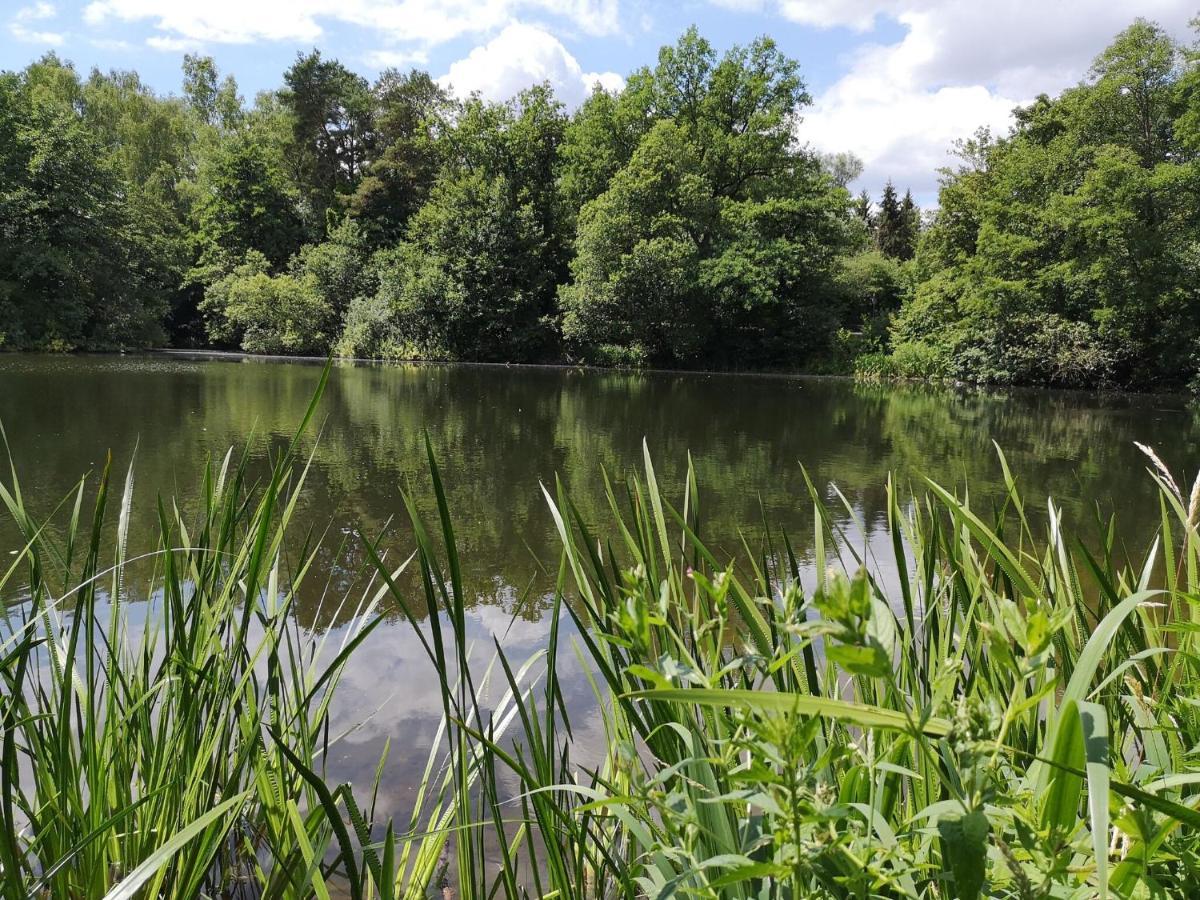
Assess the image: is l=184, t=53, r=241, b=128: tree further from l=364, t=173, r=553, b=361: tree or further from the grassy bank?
the grassy bank

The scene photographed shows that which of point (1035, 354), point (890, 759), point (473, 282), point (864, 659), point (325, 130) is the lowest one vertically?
point (890, 759)

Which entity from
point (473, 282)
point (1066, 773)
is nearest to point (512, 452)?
point (1066, 773)

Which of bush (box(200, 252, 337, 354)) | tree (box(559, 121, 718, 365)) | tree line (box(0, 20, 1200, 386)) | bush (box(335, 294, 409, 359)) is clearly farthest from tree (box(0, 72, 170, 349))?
tree (box(559, 121, 718, 365))

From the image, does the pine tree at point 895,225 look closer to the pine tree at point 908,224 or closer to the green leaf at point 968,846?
→ the pine tree at point 908,224

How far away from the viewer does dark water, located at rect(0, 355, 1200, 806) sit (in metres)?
3.36

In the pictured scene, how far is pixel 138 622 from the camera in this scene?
10.5 ft

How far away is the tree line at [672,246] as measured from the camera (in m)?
17.6

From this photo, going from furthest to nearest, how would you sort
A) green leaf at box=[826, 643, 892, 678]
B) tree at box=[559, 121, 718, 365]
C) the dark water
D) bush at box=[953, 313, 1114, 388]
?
tree at box=[559, 121, 718, 365] < bush at box=[953, 313, 1114, 388] < the dark water < green leaf at box=[826, 643, 892, 678]

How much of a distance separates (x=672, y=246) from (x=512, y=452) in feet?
50.8

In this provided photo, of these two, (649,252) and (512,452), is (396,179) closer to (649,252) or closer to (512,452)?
(649,252)

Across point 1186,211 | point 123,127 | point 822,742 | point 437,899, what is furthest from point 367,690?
point 123,127

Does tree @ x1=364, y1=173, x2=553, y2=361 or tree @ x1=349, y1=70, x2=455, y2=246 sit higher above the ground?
tree @ x1=349, y1=70, x2=455, y2=246

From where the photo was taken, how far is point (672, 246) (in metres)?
22.0

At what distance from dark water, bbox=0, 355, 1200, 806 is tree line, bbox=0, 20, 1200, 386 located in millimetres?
3458
